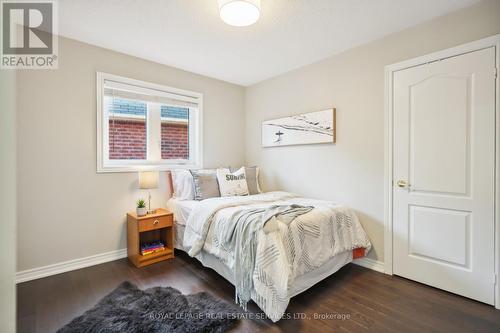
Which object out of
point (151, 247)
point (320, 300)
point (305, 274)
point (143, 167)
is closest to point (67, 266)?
point (151, 247)

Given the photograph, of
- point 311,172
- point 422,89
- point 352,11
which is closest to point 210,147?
point 311,172

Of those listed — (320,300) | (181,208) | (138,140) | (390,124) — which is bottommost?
(320,300)

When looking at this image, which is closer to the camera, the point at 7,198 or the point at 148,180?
the point at 7,198

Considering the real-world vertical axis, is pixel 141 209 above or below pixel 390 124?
below

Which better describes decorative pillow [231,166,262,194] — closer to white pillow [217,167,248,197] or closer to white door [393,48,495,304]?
white pillow [217,167,248,197]

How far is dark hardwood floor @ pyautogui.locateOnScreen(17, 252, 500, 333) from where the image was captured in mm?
1678

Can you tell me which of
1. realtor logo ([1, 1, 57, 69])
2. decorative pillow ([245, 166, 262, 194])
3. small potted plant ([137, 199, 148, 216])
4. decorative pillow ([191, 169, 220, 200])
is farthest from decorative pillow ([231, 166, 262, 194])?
realtor logo ([1, 1, 57, 69])

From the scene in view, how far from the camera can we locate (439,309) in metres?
1.86

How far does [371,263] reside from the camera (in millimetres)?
2578

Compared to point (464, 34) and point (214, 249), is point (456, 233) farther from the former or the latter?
point (214, 249)

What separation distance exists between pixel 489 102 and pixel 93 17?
11.4 feet

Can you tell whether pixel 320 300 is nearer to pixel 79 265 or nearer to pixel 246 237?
pixel 246 237

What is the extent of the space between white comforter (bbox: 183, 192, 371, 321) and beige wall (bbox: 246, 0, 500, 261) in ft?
1.09

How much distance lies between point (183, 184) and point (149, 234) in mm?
745
